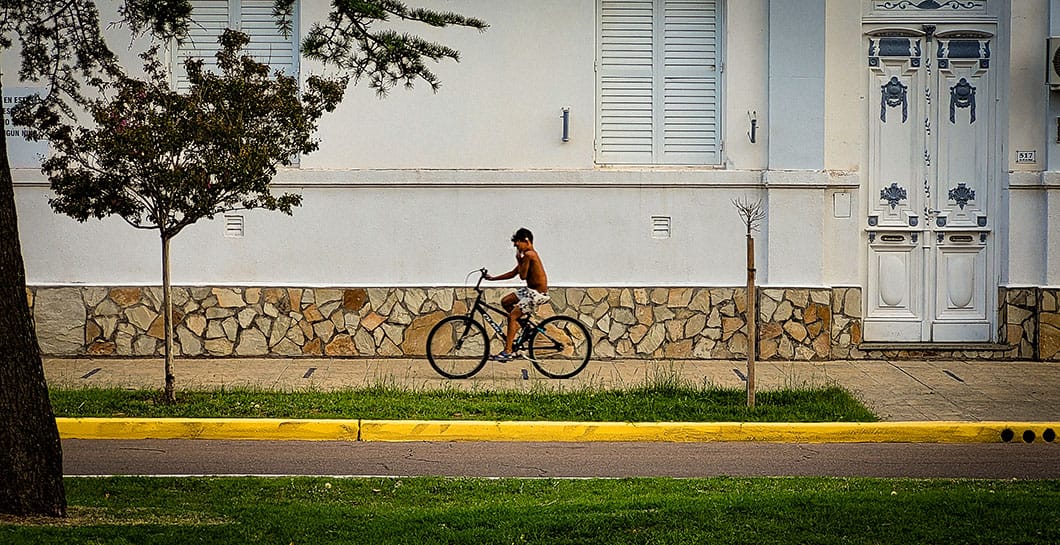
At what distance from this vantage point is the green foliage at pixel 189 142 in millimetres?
11430

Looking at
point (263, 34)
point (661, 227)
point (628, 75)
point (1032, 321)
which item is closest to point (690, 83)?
point (628, 75)

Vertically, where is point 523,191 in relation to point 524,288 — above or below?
above

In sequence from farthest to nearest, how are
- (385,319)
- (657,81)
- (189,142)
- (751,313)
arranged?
(657,81) < (385,319) < (751,313) < (189,142)

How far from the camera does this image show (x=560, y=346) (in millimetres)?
13977

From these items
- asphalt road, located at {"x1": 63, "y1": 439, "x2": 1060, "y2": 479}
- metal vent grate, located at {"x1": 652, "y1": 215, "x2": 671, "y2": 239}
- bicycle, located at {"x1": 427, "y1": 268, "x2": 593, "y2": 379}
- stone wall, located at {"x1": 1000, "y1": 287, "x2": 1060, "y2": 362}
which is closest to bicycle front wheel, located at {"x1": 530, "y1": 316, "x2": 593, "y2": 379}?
bicycle, located at {"x1": 427, "y1": 268, "x2": 593, "y2": 379}

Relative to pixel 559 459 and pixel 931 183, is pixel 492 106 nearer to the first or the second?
pixel 931 183

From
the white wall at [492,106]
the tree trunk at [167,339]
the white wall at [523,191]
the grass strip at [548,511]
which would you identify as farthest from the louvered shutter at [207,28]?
the grass strip at [548,511]

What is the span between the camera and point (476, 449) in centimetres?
1082

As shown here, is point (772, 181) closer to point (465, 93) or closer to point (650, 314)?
point (650, 314)

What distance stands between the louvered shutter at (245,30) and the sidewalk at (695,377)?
3.52 metres

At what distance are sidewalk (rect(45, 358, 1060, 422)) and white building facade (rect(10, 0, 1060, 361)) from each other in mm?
392

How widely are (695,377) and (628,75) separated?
3769mm

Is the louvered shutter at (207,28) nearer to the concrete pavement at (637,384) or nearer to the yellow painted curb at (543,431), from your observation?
the concrete pavement at (637,384)

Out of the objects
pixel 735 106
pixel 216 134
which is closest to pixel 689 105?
pixel 735 106
